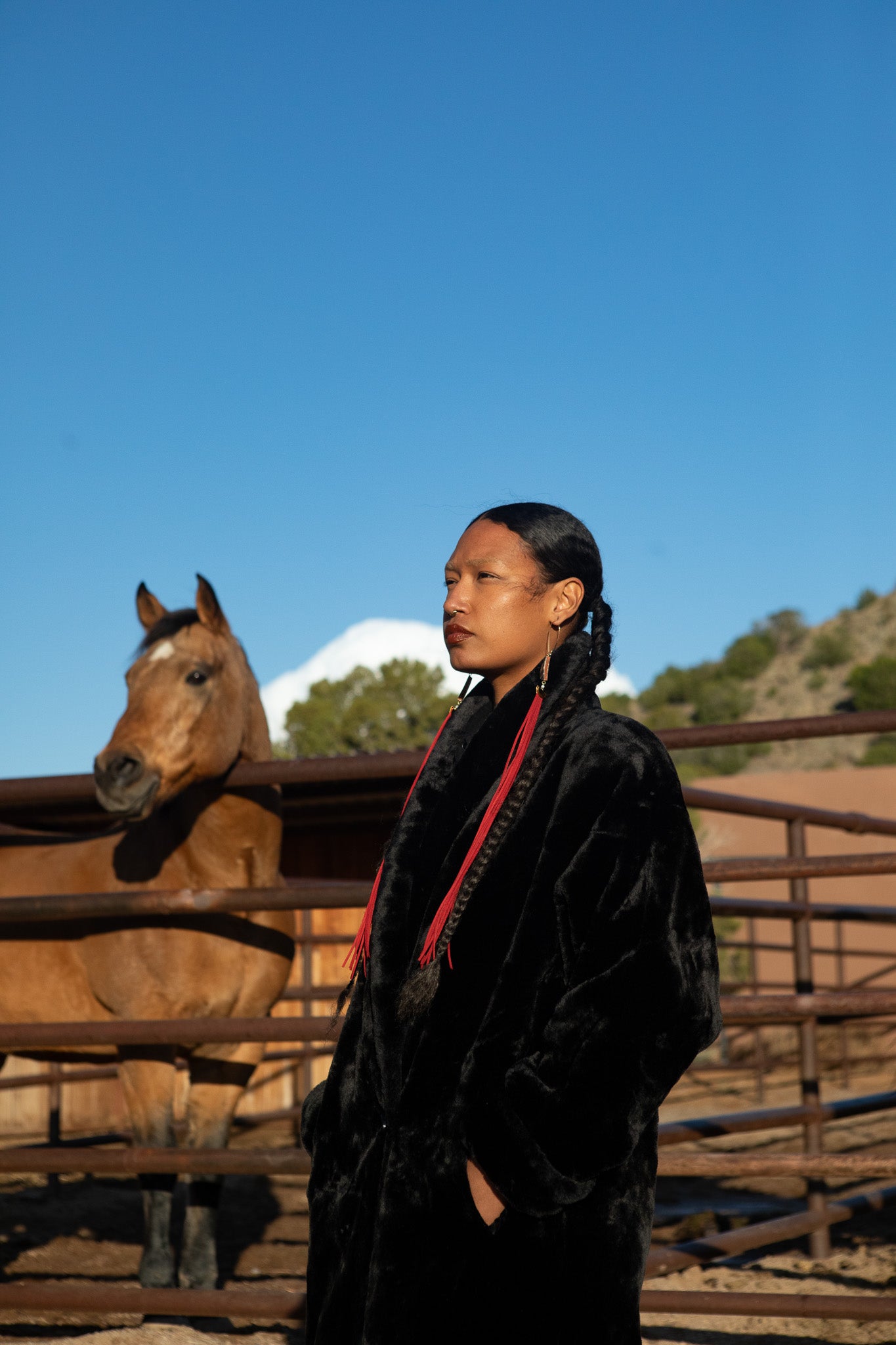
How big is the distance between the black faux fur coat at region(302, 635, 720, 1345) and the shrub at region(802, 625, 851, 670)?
4551 cm

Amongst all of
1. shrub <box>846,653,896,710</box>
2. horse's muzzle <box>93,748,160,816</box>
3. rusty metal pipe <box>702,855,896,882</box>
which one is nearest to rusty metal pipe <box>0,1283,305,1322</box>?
horse's muzzle <box>93,748,160,816</box>

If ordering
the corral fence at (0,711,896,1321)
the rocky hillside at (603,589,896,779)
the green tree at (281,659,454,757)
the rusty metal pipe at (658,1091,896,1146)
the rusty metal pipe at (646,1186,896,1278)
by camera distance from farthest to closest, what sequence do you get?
the rocky hillside at (603,589,896,779) < the green tree at (281,659,454,757) < the rusty metal pipe at (658,1091,896,1146) < the rusty metal pipe at (646,1186,896,1278) < the corral fence at (0,711,896,1321)

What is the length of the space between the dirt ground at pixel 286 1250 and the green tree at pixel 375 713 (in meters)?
20.4

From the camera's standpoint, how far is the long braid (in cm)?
170

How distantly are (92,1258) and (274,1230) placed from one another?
0.88 m

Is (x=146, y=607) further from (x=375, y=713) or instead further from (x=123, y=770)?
(x=375, y=713)

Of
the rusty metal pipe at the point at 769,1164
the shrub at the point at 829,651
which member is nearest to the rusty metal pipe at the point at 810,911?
the rusty metal pipe at the point at 769,1164

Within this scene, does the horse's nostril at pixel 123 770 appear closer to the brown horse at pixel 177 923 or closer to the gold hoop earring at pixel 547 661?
the brown horse at pixel 177 923

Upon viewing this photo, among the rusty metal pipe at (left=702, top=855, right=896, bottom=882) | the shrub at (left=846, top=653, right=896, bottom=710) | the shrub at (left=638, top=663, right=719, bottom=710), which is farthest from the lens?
the shrub at (left=638, top=663, right=719, bottom=710)

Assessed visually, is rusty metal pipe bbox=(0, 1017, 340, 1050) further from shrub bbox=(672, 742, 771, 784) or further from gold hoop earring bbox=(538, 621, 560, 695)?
shrub bbox=(672, 742, 771, 784)

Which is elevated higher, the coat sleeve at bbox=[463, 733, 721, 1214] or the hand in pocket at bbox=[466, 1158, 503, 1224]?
the coat sleeve at bbox=[463, 733, 721, 1214]

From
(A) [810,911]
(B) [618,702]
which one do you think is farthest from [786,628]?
(A) [810,911]

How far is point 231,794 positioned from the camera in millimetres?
3986

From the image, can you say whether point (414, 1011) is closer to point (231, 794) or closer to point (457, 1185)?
point (457, 1185)
